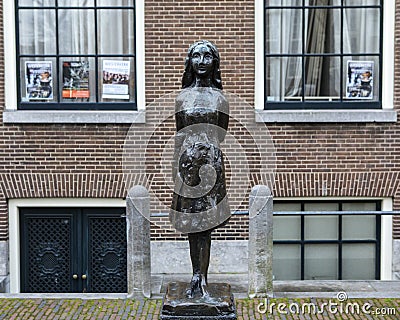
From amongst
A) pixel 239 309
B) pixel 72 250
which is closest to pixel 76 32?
pixel 72 250

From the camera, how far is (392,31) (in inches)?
362

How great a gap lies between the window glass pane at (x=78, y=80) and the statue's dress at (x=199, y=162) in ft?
16.0

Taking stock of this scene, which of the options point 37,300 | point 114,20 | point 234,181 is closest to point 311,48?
point 234,181

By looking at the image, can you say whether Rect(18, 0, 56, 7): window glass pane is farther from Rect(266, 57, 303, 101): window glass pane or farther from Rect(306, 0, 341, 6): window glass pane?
Rect(306, 0, 341, 6): window glass pane

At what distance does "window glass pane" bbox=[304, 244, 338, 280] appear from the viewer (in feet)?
31.6

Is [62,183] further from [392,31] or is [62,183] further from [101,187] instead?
[392,31]

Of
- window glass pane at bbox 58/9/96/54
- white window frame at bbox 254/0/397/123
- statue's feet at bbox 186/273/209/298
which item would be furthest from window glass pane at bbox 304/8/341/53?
statue's feet at bbox 186/273/209/298

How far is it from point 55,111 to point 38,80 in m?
0.67

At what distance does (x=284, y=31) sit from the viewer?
944cm

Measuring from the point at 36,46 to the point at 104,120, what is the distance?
1712mm

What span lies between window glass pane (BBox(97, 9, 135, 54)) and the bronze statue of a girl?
4.71 meters

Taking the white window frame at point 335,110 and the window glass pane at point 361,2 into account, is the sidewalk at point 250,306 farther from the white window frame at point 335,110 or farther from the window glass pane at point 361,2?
the window glass pane at point 361,2

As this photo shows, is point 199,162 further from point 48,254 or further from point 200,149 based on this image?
point 48,254

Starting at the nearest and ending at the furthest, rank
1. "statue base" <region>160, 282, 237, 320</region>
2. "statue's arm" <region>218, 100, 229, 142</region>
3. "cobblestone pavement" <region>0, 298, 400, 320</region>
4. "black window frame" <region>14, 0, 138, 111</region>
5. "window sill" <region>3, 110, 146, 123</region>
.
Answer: "statue base" <region>160, 282, 237, 320</region> < "statue's arm" <region>218, 100, 229, 142</region> < "cobblestone pavement" <region>0, 298, 400, 320</region> < "window sill" <region>3, 110, 146, 123</region> < "black window frame" <region>14, 0, 138, 111</region>
